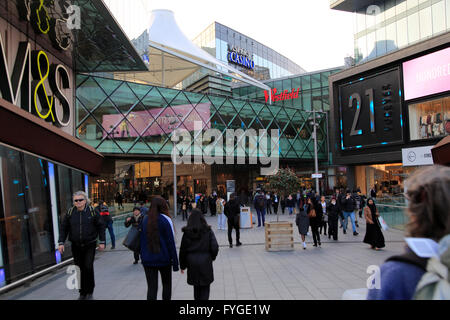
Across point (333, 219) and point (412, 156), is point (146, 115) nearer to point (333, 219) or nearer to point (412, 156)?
point (333, 219)

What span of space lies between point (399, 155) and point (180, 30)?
24532mm

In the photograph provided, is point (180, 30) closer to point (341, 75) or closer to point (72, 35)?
point (341, 75)

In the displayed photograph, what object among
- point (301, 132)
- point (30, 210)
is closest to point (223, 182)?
point (301, 132)

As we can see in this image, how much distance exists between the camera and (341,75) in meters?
30.8

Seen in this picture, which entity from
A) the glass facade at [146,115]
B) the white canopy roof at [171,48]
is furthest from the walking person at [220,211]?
the white canopy roof at [171,48]

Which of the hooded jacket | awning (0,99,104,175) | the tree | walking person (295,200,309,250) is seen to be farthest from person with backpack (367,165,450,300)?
the tree

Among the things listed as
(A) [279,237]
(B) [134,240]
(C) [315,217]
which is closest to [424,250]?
(B) [134,240]

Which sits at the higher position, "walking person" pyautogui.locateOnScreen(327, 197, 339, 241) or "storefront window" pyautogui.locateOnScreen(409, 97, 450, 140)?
"storefront window" pyautogui.locateOnScreen(409, 97, 450, 140)

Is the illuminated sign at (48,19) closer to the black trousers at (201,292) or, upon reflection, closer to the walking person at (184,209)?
the black trousers at (201,292)

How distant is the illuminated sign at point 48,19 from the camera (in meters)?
8.95

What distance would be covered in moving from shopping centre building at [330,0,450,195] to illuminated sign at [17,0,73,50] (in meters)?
20.5

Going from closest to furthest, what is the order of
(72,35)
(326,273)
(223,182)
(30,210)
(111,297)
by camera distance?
(111,297)
(326,273)
(30,210)
(72,35)
(223,182)

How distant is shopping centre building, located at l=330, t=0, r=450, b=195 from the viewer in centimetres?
2334

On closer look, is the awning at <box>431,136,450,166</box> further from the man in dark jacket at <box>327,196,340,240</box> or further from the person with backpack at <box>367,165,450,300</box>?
the person with backpack at <box>367,165,450,300</box>
